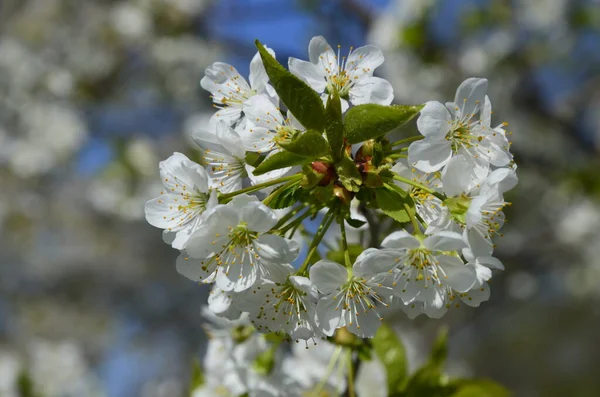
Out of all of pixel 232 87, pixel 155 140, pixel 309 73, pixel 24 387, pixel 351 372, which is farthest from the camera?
pixel 155 140

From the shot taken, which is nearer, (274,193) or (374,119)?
(374,119)

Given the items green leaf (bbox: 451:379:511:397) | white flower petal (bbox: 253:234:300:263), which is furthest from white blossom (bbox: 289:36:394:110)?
green leaf (bbox: 451:379:511:397)

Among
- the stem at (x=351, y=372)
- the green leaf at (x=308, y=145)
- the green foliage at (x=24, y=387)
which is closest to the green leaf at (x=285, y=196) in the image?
the green leaf at (x=308, y=145)

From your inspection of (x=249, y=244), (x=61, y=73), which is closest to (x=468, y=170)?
(x=249, y=244)

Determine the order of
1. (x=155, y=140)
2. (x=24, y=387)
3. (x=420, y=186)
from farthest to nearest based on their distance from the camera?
(x=155, y=140)
(x=24, y=387)
(x=420, y=186)

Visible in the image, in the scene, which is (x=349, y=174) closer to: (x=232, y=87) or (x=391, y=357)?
(x=232, y=87)

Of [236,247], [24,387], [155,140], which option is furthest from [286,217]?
[155,140]
